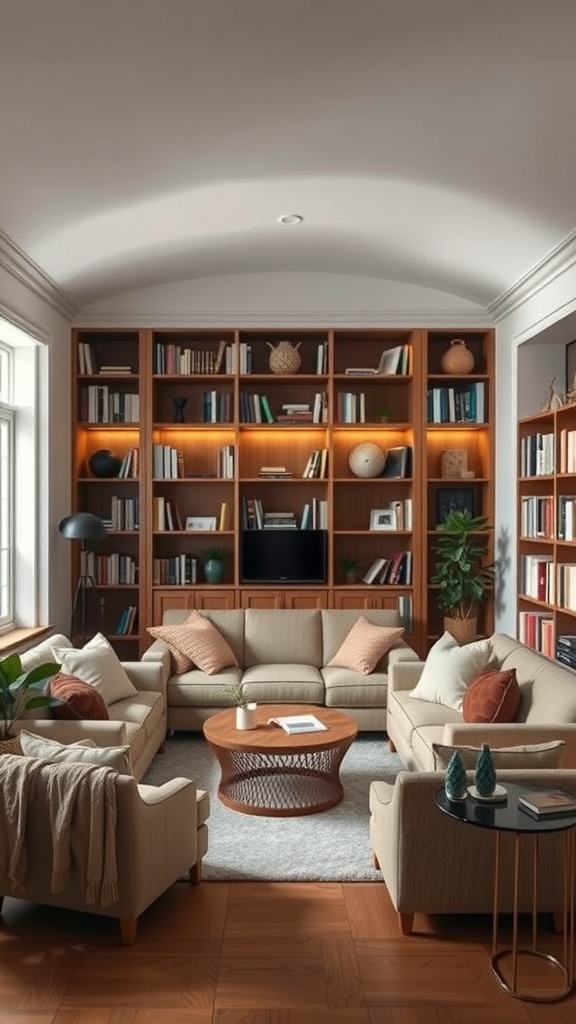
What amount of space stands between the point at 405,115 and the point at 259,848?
10.9 feet

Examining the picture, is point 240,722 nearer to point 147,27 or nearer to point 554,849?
point 554,849

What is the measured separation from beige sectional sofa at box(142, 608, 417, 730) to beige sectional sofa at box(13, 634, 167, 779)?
14 centimetres

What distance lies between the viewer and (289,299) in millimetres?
6652

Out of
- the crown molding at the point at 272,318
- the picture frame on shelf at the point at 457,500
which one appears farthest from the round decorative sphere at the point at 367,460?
the crown molding at the point at 272,318

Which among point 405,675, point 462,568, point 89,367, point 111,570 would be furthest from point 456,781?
point 89,367

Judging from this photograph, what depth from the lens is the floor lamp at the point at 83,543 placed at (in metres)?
5.82

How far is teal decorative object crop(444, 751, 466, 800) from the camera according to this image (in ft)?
9.08

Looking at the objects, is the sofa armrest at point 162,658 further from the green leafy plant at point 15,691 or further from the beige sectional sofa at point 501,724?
the green leafy plant at point 15,691

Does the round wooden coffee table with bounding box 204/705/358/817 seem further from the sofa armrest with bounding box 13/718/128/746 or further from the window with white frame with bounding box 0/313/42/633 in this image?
the window with white frame with bounding box 0/313/42/633

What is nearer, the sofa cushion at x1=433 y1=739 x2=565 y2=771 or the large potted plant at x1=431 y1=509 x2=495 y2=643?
the sofa cushion at x1=433 y1=739 x2=565 y2=771

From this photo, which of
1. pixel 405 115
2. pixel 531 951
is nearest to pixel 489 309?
pixel 405 115

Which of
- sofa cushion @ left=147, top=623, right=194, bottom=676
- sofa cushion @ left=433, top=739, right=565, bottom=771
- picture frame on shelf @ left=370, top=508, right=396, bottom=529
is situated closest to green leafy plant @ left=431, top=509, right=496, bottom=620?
picture frame on shelf @ left=370, top=508, right=396, bottom=529

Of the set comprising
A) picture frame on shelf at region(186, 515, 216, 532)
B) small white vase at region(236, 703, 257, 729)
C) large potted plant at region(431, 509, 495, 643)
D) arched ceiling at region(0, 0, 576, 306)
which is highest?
arched ceiling at region(0, 0, 576, 306)

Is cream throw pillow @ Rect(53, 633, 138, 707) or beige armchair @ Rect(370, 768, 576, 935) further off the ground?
cream throw pillow @ Rect(53, 633, 138, 707)
